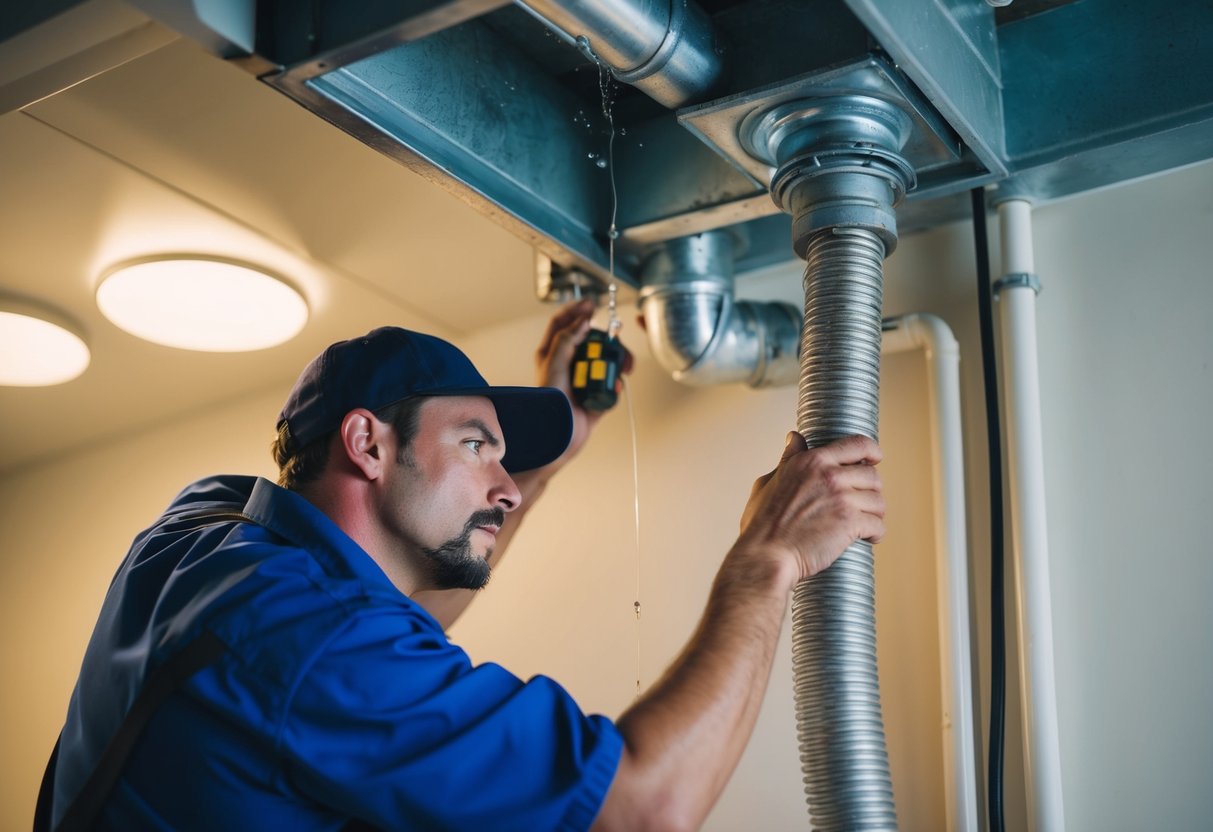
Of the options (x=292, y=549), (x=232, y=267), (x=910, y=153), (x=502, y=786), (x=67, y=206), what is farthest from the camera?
(x=232, y=267)

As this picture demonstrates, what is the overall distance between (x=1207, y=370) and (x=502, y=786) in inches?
40.5

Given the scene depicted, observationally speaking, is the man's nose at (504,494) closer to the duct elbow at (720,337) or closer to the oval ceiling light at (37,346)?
the duct elbow at (720,337)

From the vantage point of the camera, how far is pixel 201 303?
83.9 inches

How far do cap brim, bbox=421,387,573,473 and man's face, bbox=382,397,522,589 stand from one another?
0.13m

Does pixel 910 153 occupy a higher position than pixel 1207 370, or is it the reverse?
pixel 910 153

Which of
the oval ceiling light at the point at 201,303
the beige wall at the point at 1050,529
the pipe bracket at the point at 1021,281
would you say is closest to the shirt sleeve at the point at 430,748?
the beige wall at the point at 1050,529

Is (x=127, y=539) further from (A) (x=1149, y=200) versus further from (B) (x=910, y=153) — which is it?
(A) (x=1149, y=200)

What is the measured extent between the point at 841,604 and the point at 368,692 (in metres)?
0.53

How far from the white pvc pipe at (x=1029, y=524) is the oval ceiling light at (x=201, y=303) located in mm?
1227

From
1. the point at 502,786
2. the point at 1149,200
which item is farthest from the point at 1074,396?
the point at 502,786

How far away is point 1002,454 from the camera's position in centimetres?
163

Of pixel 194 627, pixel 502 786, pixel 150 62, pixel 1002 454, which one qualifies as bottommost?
pixel 502 786

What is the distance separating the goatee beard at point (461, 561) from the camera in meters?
1.43

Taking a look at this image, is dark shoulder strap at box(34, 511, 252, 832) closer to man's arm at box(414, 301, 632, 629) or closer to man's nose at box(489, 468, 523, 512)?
man's nose at box(489, 468, 523, 512)
